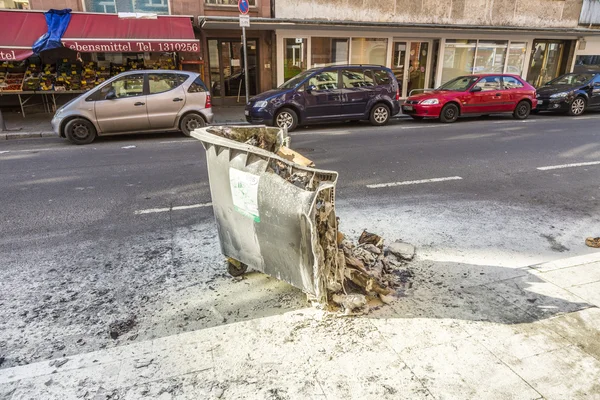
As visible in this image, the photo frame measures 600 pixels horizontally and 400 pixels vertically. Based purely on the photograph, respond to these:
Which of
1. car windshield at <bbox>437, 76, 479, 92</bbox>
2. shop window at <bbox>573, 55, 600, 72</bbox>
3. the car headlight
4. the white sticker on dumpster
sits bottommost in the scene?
the car headlight

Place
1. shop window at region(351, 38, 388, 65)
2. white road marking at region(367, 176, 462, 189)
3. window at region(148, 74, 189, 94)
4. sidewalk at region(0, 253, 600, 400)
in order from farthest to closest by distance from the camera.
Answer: shop window at region(351, 38, 388, 65), window at region(148, 74, 189, 94), white road marking at region(367, 176, 462, 189), sidewalk at region(0, 253, 600, 400)

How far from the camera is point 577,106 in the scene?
15.3m

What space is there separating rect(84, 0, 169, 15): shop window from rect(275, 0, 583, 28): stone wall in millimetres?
4498

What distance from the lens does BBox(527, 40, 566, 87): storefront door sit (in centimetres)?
2155

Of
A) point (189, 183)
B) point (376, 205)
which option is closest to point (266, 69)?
point (189, 183)

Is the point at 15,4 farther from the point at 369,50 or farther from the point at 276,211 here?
the point at 276,211

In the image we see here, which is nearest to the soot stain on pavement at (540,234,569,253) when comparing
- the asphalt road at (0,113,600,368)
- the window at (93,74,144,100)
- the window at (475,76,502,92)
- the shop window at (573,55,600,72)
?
the asphalt road at (0,113,600,368)

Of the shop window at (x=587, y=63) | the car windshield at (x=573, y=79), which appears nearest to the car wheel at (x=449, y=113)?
the car windshield at (x=573, y=79)

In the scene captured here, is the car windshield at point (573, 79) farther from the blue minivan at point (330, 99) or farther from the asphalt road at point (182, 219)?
the blue minivan at point (330, 99)

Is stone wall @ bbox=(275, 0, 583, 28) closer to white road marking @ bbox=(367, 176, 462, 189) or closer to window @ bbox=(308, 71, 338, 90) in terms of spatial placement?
window @ bbox=(308, 71, 338, 90)

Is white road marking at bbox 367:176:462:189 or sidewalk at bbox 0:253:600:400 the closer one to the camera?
sidewalk at bbox 0:253:600:400

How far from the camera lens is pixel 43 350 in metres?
2.88

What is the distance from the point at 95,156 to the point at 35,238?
4.40 meters

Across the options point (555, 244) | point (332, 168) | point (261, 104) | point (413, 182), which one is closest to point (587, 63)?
point (261, 104)
